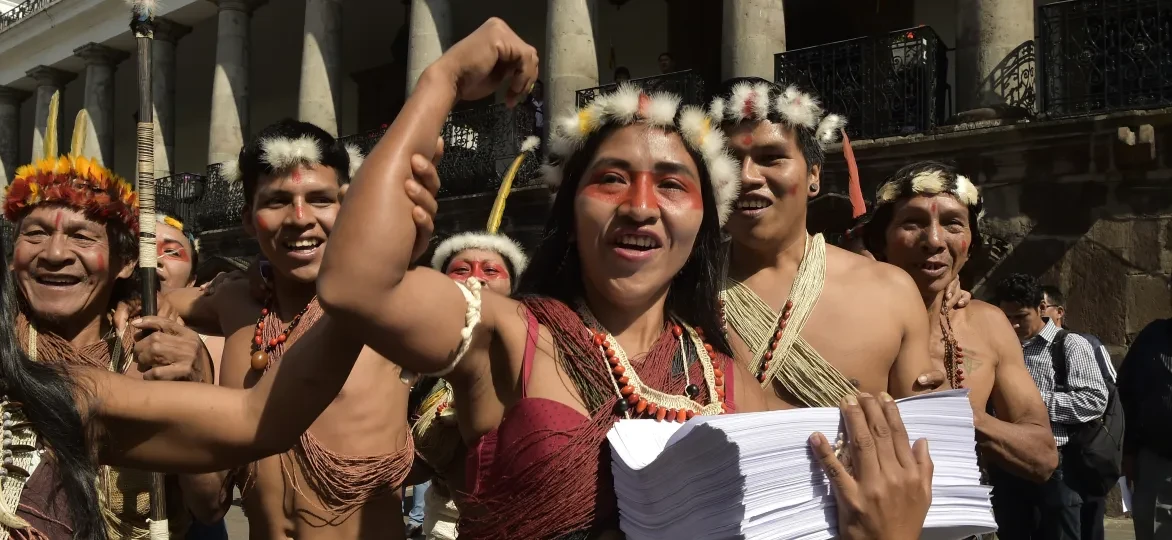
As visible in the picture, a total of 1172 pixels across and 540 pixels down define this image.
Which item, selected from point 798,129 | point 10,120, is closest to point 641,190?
point 798,129

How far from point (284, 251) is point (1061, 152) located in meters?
9.08

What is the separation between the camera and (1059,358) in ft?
21.1

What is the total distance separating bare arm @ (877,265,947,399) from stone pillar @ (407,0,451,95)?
44.9 ft

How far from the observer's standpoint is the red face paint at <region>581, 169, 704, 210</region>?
85.7 inches

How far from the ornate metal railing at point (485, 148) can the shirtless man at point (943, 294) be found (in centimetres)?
1172

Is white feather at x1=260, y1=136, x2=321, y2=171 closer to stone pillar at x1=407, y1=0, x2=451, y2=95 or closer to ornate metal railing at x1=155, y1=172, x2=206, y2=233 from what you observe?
stone pillar at x1=407, y1=0, x2=451, y2=95

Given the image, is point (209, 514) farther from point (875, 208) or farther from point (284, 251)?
point (875, 208)

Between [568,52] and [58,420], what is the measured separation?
12.8 metres

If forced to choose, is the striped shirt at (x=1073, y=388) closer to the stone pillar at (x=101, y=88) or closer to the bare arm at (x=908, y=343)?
the bare arm at (x=908, y=343)

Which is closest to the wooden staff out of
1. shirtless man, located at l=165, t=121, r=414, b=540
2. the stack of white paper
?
shirtless man, located at l=165, t=121, r=414, b=540

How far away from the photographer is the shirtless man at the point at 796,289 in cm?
280

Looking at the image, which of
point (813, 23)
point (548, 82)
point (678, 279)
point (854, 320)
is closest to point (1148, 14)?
point (813, 23)

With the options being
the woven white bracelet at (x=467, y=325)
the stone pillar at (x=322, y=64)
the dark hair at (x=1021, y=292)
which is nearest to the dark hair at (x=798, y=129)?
the woven white bracelet at (x=467, y=325)

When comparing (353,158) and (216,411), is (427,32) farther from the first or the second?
(216,411)
